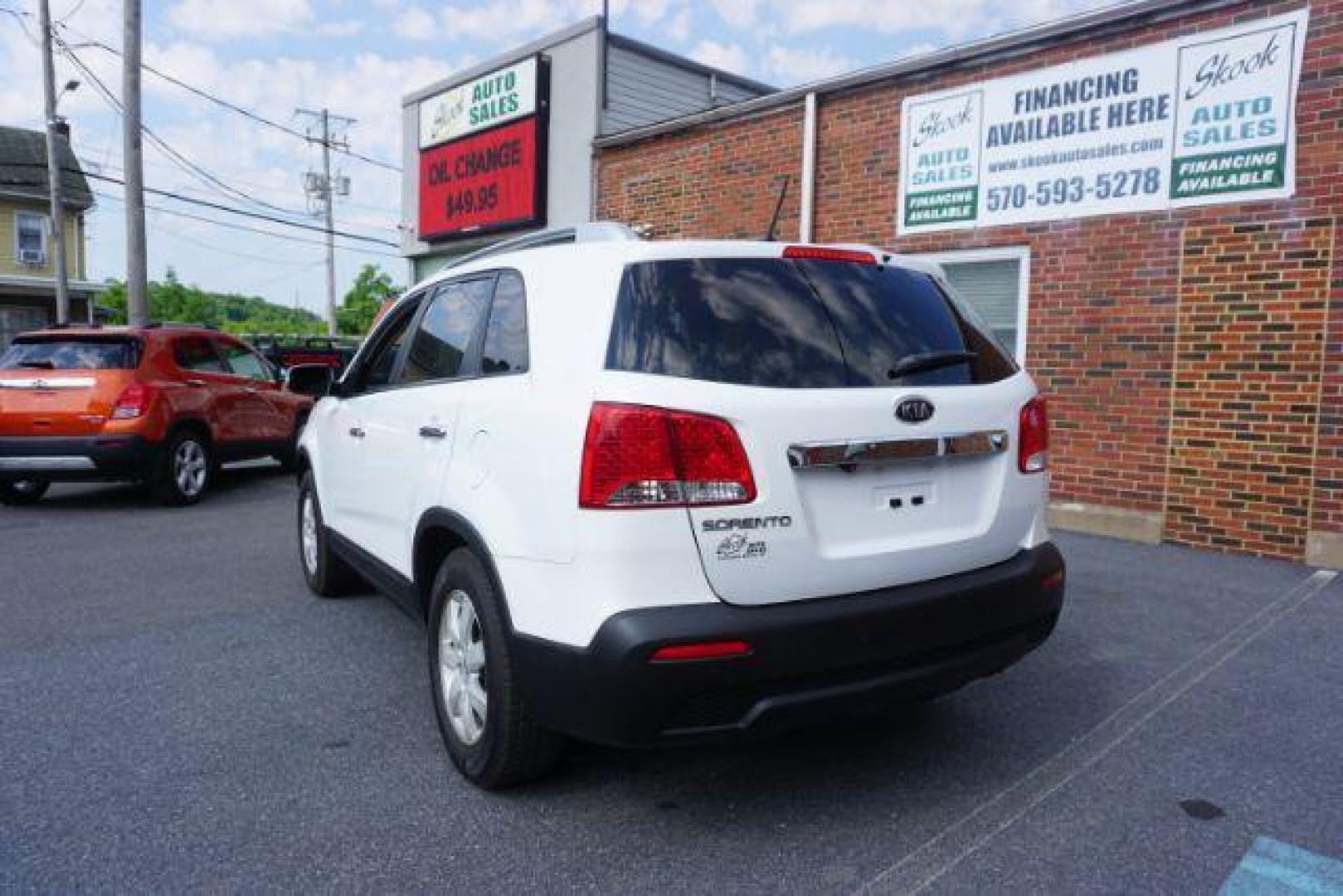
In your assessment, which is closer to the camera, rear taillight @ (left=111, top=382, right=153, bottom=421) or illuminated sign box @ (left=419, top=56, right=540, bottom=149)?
rear taillight @ (left=111, top=382, right=153, bottom=421)

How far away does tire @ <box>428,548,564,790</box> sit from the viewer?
2.78 m

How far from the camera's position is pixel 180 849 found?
8.76 ft

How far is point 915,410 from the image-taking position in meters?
2.76

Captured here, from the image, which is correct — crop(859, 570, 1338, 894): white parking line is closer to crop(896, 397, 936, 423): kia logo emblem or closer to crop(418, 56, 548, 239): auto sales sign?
crop(896, 397, 936, 423): kia logo emblem

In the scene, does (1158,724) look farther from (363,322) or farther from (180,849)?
(363,322)

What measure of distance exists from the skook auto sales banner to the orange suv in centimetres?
672

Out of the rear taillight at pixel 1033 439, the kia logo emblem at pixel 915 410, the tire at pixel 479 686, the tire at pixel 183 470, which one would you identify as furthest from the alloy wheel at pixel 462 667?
the tire at pixel 183 470

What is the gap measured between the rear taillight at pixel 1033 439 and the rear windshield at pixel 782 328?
0.65ft

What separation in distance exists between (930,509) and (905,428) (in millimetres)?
265

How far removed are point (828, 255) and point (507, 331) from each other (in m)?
1.06

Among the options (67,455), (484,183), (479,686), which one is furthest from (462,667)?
(484,183)

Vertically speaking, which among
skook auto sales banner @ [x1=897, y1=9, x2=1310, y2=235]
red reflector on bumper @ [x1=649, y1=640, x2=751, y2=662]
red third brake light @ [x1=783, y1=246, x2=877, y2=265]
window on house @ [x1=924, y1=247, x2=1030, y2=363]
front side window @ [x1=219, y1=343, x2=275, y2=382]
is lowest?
red reflector on bumper @ [x1=649, y1=640, x2=751, y2=662]

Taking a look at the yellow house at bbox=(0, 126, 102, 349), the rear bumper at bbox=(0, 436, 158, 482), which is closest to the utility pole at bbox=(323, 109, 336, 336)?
the yellow house at bbox=(0, 126, 102, 349)

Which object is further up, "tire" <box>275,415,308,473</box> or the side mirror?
the side mirror
